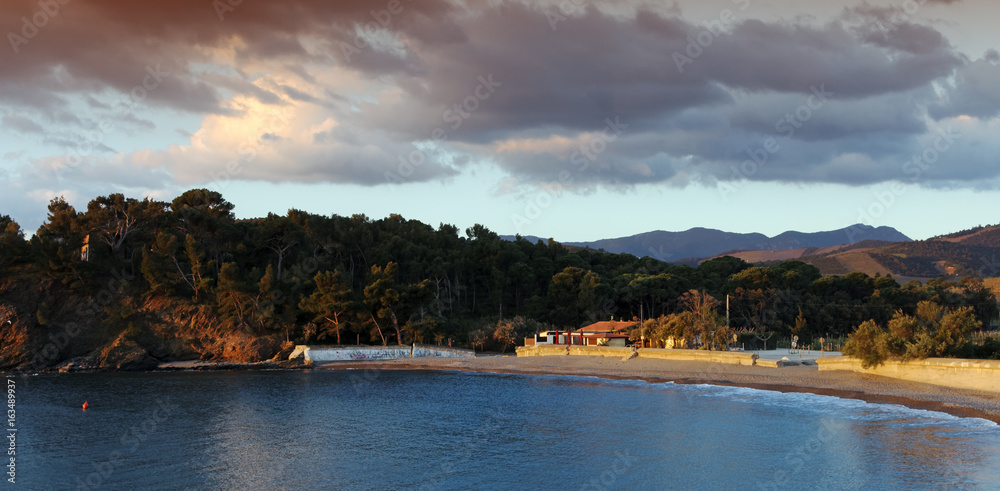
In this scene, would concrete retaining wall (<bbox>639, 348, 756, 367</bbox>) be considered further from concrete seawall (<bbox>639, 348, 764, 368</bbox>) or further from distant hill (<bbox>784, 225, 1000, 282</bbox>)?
distant hill (<bbox>784, 225, 1000, 282</bbox>)

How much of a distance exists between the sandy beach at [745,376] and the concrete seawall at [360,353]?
205 centimetres

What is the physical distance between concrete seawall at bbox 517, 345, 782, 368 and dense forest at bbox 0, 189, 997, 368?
9208mm

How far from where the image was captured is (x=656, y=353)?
49.4 metres

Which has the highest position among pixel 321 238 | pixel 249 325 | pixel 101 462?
pixel 321 238

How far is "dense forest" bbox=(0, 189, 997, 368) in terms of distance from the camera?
6469 cm

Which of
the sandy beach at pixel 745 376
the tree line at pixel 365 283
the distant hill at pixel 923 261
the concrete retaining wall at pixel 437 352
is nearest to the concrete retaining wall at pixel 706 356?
the sandy beach at pixel 745 376

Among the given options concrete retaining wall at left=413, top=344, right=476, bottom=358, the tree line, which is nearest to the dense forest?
the tree line

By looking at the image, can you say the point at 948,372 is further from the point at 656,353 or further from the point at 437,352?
the point at 437,352

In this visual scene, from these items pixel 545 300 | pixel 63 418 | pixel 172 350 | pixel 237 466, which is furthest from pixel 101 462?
pixel 545 300

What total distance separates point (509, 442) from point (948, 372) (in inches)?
772

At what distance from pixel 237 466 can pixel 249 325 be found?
46972mm

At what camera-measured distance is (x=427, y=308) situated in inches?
2657

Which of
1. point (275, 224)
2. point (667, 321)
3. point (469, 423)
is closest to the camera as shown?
point (469, 423)

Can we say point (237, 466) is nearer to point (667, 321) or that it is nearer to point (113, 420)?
point (113, 420)
